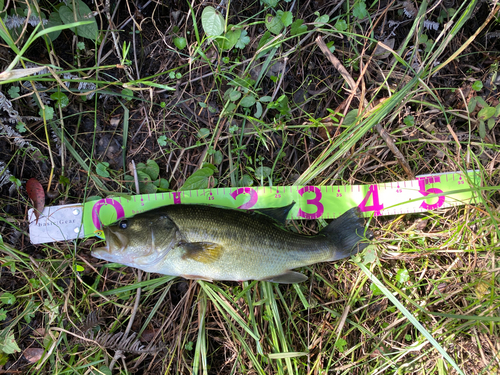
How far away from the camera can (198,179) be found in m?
2.98

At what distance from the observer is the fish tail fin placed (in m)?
2.95

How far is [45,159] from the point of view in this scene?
3.03 m

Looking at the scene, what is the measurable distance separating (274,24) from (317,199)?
1.88 metres

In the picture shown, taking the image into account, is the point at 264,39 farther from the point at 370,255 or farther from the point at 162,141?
the point at 370,255

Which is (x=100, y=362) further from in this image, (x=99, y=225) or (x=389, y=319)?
(x=389, y=319)

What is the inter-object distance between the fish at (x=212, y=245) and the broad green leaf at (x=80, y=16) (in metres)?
1.89

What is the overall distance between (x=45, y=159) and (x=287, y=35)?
2871 millimetres

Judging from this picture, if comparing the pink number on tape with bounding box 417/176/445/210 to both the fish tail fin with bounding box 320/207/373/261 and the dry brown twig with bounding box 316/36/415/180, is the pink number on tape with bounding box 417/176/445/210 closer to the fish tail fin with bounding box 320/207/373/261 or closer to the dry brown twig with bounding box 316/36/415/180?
the dry brown twig with bounding box 316/36/415/180

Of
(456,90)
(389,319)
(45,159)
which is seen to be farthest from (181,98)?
(389,319)

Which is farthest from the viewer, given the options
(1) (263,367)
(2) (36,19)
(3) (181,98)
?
(3) (181,98)

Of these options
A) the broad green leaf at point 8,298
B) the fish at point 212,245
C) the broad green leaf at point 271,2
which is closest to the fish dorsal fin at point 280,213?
the fish at point 212,245

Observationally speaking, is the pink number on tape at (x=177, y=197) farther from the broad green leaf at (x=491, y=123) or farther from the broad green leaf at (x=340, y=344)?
the broad green leaf at (x=491, y=123)

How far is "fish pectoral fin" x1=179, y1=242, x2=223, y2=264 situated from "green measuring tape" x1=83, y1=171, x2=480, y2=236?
551mm

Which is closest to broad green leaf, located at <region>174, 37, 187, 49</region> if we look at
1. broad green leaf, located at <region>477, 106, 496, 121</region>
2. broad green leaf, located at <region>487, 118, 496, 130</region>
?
broad green leaf, located at <region>477, 106, 496, 121</region>
